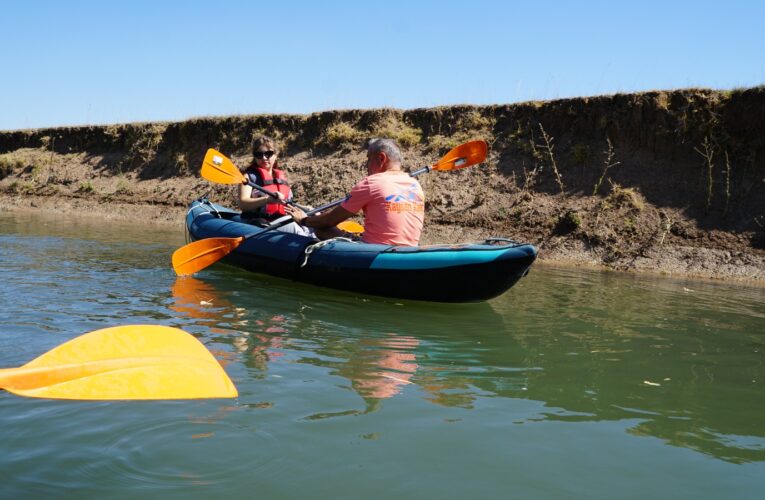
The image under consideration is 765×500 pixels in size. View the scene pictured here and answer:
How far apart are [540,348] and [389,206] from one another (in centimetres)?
195

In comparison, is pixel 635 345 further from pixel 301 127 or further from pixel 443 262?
pixel 301 127

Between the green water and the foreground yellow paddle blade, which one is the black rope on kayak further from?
the foreground yellow paddle blade

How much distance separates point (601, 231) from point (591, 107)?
3013 millimetres

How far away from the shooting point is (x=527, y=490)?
106 inches

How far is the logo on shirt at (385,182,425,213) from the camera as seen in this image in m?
6.30

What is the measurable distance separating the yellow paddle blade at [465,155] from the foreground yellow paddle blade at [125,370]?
4.94 m

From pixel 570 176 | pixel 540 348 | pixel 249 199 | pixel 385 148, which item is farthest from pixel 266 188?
pixel 570 176

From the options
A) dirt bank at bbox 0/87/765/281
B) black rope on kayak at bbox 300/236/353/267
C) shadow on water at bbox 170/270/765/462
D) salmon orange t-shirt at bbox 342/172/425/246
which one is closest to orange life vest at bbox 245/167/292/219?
shadow on water at bbox 170/270/765/462

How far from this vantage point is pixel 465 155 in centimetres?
823


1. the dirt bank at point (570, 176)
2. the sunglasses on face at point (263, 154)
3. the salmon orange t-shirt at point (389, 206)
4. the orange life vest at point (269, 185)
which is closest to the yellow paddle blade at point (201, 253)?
the orange life vest at point (269, 185)

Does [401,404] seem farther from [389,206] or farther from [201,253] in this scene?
[201,253]

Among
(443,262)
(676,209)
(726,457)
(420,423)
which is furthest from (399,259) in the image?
(676,209)

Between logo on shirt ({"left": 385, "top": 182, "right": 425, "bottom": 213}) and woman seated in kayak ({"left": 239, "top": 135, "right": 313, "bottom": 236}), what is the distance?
6.21 feet

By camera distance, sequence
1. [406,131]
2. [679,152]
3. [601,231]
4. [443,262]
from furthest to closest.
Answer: [406,131] → [679,152] → [601,231] → [443,262]
